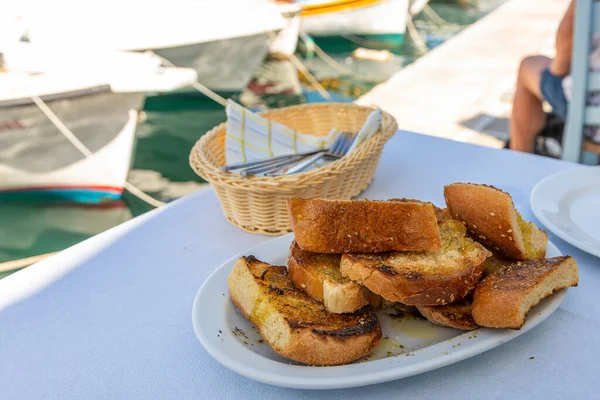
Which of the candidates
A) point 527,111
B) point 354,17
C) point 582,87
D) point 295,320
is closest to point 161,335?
point 295,320

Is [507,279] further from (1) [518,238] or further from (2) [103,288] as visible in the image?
(2) [103,288]

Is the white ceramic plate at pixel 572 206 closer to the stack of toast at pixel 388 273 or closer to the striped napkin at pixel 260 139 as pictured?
the stack of toast at pixel 388 273

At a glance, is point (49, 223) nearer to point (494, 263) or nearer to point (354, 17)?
point (494, 263)

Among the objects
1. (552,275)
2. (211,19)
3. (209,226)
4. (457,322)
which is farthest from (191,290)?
(211,19)

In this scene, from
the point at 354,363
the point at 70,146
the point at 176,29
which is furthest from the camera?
the point at 176,29

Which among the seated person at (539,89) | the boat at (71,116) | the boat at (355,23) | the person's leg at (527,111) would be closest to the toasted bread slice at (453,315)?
the seated person at (539,89)
